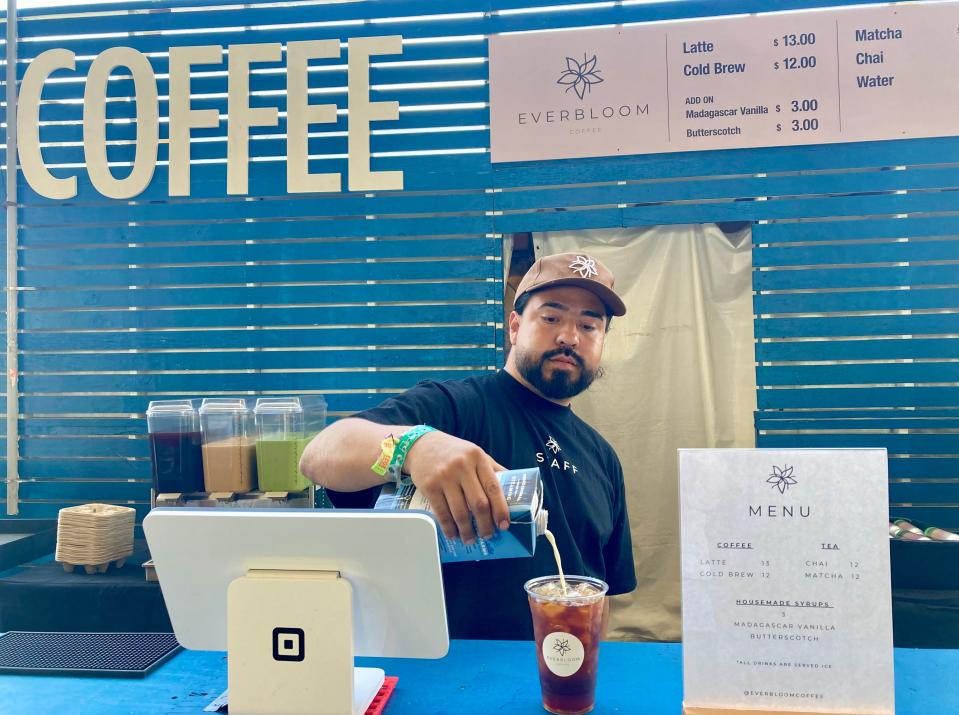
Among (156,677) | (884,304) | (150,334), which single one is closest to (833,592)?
(156,677)

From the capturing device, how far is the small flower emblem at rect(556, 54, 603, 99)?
3.53 meters

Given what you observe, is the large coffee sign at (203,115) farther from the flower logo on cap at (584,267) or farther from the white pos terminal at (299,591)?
the white pos terminal at (299,591)

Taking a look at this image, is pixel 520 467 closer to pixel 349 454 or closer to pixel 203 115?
pixel 349 454

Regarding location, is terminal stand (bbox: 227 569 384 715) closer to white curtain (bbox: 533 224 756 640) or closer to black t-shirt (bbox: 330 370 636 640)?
black t-shirt (bbox: 330 370 636 640)

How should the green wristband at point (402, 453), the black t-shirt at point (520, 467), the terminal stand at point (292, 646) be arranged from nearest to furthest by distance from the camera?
the terminal stand at point (292, 646) < the green wristband at point (402, 453) < the black t-shirt at point (520, 467)

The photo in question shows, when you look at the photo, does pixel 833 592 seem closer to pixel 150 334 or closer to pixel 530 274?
pixel 530 274

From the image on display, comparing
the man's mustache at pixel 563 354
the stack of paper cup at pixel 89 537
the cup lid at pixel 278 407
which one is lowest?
the stack of paper cup at pixel 89 537

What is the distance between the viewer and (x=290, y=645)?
1.19 metres

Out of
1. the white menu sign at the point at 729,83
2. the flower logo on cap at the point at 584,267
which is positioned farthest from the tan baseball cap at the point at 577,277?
the white menu sign at the point at 729,83

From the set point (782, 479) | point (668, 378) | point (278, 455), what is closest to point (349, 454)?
point (782, 479)

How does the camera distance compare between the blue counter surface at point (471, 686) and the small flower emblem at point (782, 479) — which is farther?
the blue counter surface at point (471, 686)

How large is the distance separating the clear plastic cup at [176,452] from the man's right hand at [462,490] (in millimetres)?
2055

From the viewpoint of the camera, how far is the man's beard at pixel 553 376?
2.45 m

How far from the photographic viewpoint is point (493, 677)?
139 cm
